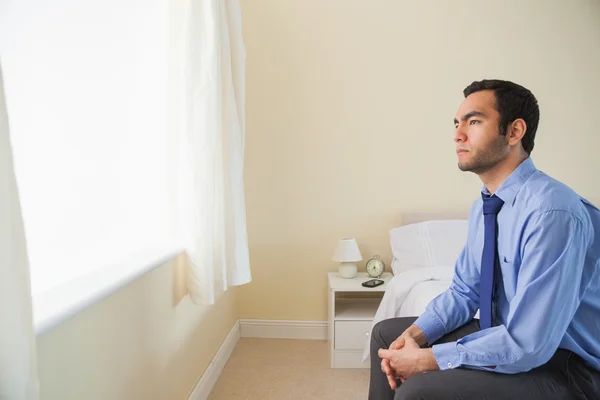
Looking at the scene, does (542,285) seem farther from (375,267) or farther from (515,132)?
(375,267)

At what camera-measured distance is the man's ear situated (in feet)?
4.29

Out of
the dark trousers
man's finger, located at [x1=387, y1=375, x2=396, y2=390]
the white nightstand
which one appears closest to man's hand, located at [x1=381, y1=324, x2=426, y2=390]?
man's finger, located at [x1=387, y1=375, x2=396, y2=390]

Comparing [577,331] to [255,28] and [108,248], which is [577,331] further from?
[255,28]

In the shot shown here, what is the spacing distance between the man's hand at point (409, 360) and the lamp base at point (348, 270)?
4.42 feet

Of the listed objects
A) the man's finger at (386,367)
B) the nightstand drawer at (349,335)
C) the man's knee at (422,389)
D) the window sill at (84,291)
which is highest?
the window sill at (84,291)

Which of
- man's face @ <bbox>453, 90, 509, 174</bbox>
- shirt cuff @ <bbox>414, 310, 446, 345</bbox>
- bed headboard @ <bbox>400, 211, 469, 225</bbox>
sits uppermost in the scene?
man's face @ <bbox>453, 90, 509, 174</bbox>

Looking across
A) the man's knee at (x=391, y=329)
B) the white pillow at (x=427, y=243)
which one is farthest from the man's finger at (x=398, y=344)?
the white pillow at (x=427, y=243)

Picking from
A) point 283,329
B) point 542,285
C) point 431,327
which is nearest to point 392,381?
point 431,327

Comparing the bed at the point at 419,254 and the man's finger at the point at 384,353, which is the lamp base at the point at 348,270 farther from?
the man's finger at the point at 384,353

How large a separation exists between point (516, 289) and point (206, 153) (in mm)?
1183

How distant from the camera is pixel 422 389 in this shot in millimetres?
1138

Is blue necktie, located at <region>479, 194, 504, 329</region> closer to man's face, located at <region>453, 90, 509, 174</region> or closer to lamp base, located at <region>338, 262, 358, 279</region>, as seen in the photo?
man's face, located at <region>453, 90, 509, 174</region>

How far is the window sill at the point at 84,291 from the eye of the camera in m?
1.00

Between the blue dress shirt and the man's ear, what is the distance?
0.11 meters
